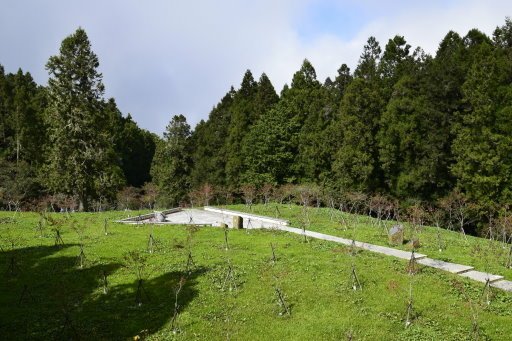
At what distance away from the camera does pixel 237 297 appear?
580 inches

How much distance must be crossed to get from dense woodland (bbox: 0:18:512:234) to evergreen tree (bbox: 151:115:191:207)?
1107 mm

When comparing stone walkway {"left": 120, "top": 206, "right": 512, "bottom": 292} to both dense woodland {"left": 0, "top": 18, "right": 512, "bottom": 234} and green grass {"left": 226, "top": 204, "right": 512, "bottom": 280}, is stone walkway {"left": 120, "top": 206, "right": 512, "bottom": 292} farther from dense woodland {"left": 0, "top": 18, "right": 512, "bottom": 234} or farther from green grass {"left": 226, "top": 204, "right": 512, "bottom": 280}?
dense woodland {"left": 0, "top": 18, "right": 512, "bottom": 234}

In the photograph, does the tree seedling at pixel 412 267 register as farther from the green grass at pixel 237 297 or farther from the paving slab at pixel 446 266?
the paving slab at pixel 446 266

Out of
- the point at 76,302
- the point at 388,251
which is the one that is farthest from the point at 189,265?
the point at 388,251

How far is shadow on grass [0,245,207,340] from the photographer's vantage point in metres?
12.6

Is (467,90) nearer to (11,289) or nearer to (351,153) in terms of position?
(351,153)

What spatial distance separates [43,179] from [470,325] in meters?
39.8

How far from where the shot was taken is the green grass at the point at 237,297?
12.3 meters

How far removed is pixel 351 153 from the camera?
39719 millimetres

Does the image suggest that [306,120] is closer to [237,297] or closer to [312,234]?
[312,234]

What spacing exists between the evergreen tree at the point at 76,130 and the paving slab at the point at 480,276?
98.2ft

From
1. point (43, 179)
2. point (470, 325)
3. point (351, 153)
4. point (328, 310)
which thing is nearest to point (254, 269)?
point (328, 310)

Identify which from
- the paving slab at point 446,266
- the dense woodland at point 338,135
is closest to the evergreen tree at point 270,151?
the dense woodland at point 338,135

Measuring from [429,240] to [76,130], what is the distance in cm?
2947
